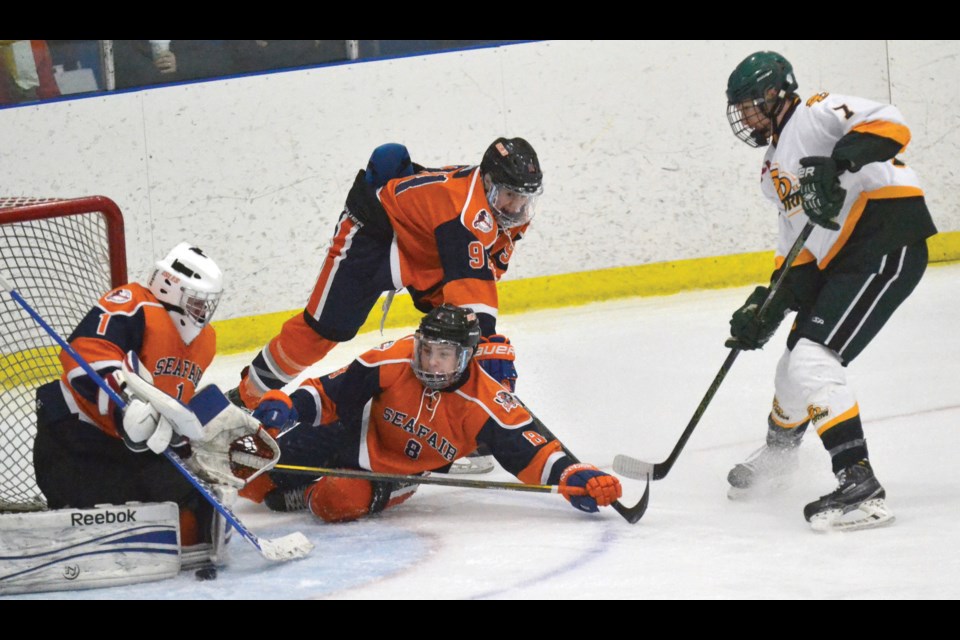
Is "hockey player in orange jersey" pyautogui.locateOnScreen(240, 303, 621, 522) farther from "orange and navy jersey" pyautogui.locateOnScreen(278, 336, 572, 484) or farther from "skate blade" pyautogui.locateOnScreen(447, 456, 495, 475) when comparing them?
"skate blade" pyautogui.locateOnScreen(447, 456, 495, 475)

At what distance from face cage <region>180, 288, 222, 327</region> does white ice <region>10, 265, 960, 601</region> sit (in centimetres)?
57

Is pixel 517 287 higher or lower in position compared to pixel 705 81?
lower

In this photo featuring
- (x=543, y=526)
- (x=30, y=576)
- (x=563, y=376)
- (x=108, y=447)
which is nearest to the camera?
(x=30, y=576)

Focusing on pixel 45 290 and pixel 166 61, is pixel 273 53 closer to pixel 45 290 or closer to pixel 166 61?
pixel 166 61

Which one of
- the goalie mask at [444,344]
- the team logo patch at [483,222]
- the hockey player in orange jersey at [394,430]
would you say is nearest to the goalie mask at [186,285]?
the hockey player in orange jersey at [394,430]

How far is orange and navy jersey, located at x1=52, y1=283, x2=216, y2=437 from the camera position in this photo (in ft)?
9.80

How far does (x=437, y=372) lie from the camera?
3.42 meters

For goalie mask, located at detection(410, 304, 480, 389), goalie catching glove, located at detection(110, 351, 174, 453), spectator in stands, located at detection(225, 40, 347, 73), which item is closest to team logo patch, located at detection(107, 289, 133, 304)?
goalie catching glove, located at detection(110, 351, 174, 453)

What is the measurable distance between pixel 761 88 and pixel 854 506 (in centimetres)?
110

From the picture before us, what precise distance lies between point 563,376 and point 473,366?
55.8 inches

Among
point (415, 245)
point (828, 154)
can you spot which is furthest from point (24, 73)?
point (828, 154)

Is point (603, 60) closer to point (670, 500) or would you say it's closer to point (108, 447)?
point (670, 500)

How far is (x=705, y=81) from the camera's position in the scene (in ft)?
19.6

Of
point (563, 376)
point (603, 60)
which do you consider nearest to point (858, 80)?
point (603, 60)
